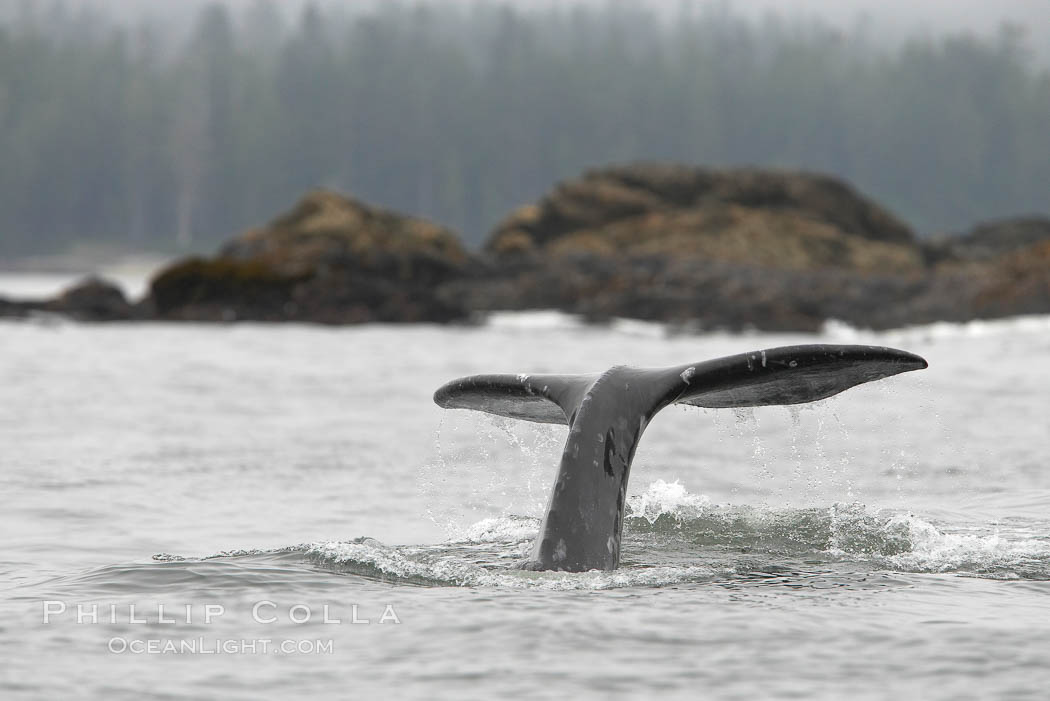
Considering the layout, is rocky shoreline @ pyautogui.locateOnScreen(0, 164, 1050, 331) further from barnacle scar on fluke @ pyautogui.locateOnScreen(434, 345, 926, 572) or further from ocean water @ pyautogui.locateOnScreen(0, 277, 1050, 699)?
barnacle scar on fluke @ pyautogui.locateOnScreen(434, 345, 926, 572)

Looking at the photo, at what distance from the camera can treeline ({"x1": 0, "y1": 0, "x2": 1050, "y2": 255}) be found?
127375mm

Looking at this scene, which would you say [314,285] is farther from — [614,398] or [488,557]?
[614,398]

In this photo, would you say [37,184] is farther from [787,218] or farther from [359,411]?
[359,411]

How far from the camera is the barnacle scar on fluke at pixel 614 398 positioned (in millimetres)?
7004

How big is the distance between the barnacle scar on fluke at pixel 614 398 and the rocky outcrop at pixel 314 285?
98.1 ft

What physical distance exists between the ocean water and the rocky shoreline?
1925 centimetres

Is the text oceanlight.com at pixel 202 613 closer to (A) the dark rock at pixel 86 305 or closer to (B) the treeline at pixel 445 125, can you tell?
(A) the dark rock at pixel 86 305

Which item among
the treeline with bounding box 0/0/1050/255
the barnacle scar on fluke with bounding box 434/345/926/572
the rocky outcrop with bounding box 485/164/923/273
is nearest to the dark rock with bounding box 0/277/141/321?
the rocky outcrop with bounding box 485/164/923/273

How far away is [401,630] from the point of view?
6457 millimetres

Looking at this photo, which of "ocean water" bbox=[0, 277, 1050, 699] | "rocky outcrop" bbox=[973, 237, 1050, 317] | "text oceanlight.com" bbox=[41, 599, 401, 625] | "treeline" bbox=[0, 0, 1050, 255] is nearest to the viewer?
"ocean water" bbox=[0, 277, 1050, 699]

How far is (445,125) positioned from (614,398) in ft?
433

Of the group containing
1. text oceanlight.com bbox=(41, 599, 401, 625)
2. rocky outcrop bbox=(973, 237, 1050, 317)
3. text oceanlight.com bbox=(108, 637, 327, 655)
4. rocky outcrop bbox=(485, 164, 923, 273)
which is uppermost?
rocky outcrop bbox=(485, 164, 923, 273)

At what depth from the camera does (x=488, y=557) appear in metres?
8.25

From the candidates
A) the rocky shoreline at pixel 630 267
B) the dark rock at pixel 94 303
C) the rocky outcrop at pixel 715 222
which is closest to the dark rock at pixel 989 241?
the rocky shoreline at pixel 630 267
